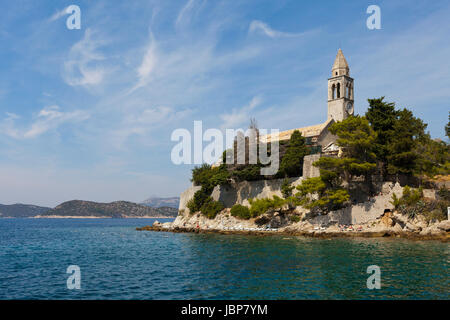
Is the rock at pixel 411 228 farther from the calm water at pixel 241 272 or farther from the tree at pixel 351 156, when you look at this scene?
the tree at pixel 351 156

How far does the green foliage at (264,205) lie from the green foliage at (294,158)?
3554 millimetres

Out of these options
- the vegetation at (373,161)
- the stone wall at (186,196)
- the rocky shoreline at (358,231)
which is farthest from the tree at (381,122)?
the stone wall at (186,196)

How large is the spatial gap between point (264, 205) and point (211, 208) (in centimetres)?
928

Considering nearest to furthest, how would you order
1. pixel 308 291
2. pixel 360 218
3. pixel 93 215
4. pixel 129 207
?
pixel 308 291, pixel 360 218, pixel 93 215, pixel 129 207

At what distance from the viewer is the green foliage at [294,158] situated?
40406 millimetres

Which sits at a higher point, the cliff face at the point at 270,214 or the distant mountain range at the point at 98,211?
the cliff face at the point at 270,214

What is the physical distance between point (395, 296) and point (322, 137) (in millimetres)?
33218

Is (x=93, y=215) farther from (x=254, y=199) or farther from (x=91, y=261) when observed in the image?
(x=91, y=261)

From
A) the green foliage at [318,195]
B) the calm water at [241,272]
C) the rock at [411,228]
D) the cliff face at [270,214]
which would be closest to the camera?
the calm water at [241,272]

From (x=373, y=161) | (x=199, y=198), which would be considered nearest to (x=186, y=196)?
(x=199, y=198)

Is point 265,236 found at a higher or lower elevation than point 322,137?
lower

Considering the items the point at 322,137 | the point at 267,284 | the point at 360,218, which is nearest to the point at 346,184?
the point at 360,218
